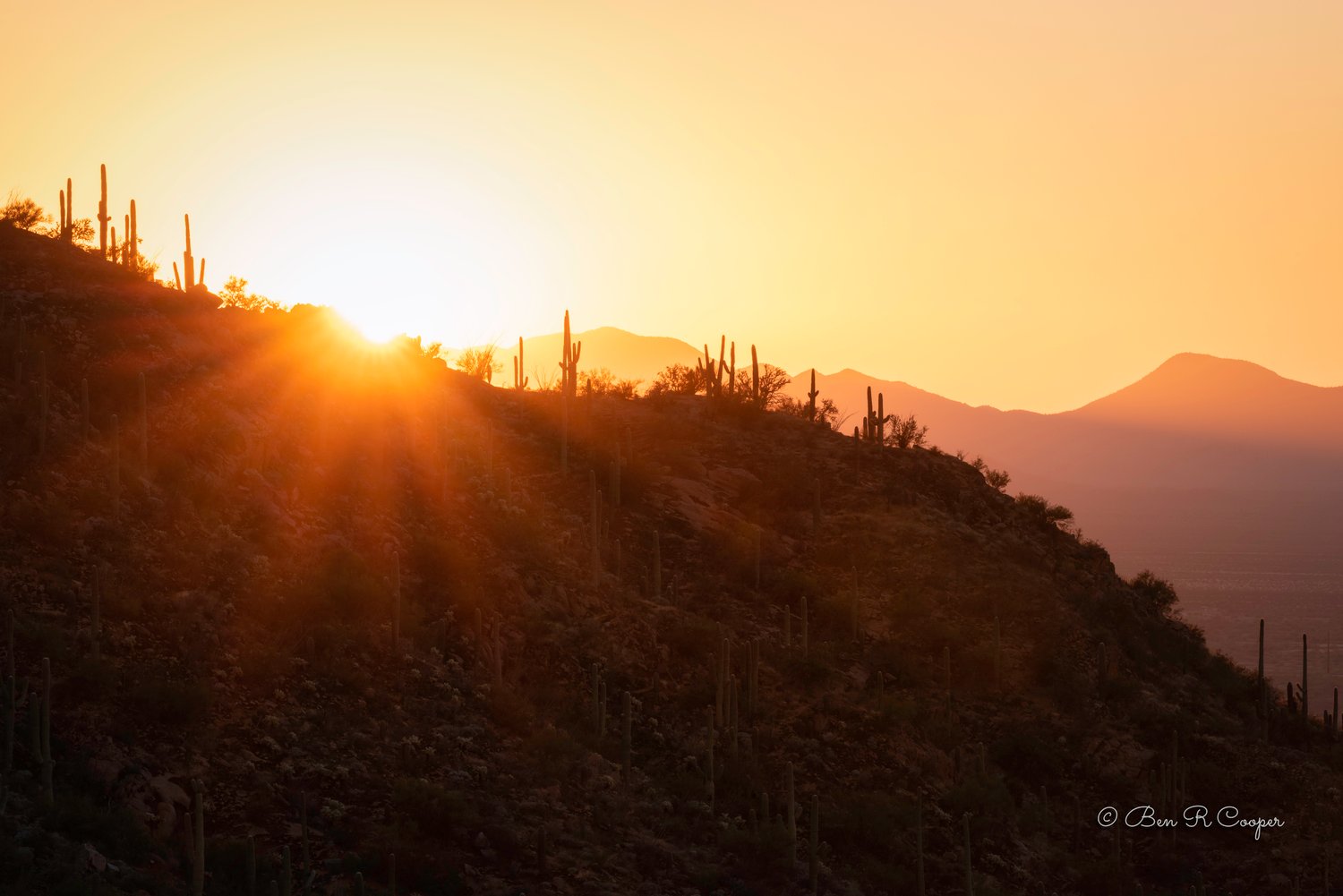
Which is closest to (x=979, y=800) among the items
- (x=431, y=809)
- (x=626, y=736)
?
(x=626, y=736)

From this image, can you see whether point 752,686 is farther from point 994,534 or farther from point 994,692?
point 994,534

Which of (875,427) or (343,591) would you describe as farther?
(875,427)

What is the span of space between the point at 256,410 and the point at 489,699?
10.7 m

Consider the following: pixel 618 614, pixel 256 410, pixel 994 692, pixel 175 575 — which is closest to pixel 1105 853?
pixel 994 692

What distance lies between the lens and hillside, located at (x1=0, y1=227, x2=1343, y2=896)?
18531mm

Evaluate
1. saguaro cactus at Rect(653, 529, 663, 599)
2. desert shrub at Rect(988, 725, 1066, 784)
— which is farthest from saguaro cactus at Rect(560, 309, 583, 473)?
desert shrub at Rect(988, 725, 1066, 784)

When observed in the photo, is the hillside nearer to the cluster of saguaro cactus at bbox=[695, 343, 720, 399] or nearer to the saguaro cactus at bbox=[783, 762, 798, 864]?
the saguaro cactus at bbox=[783, 762, 798, 864]

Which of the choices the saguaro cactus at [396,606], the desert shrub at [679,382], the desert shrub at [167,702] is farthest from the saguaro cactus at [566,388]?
the desert shrub at [167,702]

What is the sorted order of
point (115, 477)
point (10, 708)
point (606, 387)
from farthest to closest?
point (606, 387), point (115, 477), point (10, 708)

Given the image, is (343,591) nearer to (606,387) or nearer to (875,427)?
(875,427)

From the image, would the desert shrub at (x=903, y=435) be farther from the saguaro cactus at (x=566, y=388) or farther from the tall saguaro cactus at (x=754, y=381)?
the saguaro cactus at (x=566, y=388)

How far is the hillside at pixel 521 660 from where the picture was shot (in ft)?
60.8

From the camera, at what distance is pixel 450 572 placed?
26766mm

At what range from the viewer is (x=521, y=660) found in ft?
82.6
